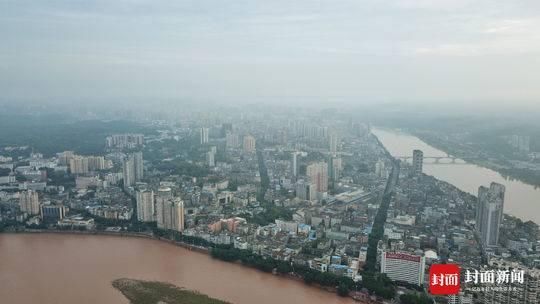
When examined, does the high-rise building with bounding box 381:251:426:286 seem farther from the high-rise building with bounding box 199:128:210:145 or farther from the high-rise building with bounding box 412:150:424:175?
the high-rise building with bounding box 199:128:210:145

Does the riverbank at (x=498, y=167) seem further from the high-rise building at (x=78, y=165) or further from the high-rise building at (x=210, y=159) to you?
the high-rise building at (x=78, y=165)

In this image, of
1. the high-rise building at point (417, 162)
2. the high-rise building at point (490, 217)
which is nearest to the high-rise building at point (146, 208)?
the high-rise building at point (490, 217)

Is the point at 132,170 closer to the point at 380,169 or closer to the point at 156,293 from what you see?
the point at 380,169

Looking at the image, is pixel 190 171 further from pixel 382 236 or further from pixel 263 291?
pixel 263 291

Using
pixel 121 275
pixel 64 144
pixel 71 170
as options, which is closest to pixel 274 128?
pixel 64 144

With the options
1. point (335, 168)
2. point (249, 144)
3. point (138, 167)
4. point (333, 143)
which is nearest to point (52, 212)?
point (138, 167)
